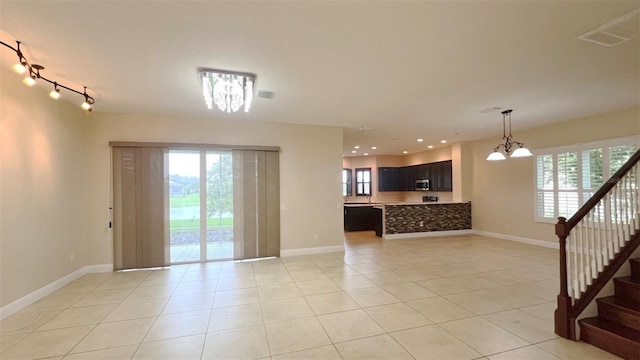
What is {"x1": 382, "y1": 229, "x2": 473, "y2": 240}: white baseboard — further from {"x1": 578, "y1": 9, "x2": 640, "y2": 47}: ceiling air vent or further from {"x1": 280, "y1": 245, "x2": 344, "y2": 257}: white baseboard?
{"x1": 578, "y1": 9, "x2": 640, "y2": 47}: ceiling air vent

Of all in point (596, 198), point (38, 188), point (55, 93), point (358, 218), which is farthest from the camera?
point (358, 218)

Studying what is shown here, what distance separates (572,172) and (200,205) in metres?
7.88

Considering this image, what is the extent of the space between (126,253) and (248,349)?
3.90 m

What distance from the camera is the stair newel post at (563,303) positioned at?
2.68 m

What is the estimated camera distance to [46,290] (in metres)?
3.92

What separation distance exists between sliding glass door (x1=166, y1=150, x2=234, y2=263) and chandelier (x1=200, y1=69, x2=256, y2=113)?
213cm

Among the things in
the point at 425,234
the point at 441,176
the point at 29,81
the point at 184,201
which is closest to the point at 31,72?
the point at 29,81

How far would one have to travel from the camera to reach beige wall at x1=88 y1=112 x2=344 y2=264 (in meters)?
5.03

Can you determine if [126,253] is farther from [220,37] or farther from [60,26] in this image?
[220,37]

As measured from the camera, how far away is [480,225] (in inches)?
331

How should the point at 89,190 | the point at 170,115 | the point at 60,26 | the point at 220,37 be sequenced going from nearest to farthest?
the point at 60,26 < the point at 220,37 < the point at 89,190 < the point at 170,115

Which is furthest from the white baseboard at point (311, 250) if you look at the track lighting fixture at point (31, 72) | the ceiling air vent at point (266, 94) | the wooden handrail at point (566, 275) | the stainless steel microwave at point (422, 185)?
the stainless steel microwave at point (422, 185)

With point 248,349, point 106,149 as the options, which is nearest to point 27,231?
point 106,149

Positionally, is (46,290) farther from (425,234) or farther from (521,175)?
(521,175)
